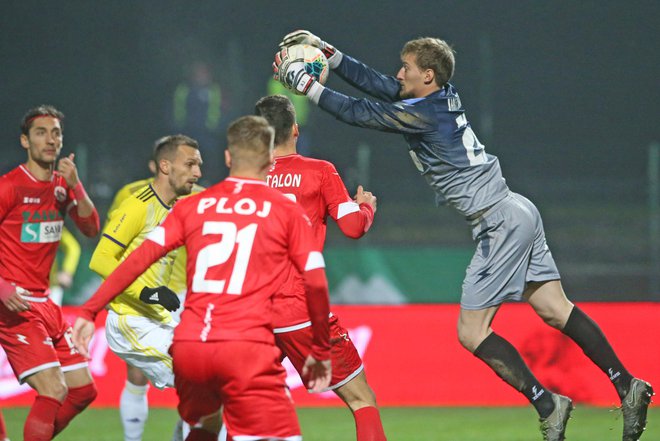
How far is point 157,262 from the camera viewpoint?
719 cm

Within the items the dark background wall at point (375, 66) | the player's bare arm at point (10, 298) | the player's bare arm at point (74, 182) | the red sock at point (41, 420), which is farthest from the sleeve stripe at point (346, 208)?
the dark background wall at point (375, 66)

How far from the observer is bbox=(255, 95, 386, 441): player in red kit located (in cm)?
622

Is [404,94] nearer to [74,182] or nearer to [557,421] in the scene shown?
[557,421]

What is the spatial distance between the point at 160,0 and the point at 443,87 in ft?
61.2

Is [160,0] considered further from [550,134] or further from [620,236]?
[620,236]

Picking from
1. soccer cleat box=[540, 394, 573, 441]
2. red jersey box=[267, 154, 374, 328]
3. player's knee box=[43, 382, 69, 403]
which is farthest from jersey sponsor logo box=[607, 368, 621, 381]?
player's knee box=[43, 382, 69, 403]

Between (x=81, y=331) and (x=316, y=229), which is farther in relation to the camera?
(x=316, y=229)

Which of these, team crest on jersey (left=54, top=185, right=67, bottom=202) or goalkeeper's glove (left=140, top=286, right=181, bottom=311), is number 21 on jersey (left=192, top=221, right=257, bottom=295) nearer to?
goalkeeper's glove (left=140, top=286, right=181, bottom=311)

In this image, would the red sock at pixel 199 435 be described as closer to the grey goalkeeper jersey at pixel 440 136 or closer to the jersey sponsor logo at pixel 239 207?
the jersey sponsor logo at pixel 239 207

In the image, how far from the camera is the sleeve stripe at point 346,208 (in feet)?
20.7

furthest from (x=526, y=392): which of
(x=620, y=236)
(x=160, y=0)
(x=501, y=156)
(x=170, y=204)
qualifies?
(x=160, y=0)

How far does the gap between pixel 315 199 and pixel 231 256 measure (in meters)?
1.54

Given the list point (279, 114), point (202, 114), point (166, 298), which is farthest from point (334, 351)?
point (202, 114)

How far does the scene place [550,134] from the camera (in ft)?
70.3
